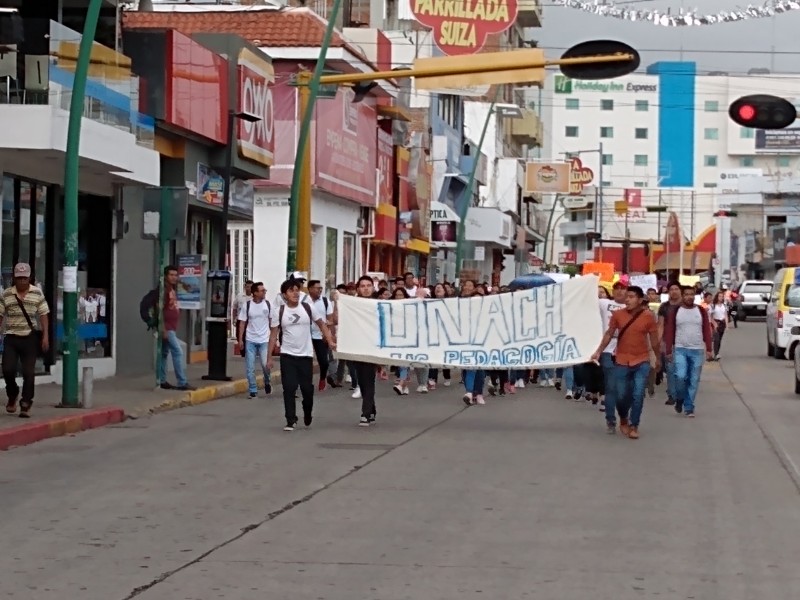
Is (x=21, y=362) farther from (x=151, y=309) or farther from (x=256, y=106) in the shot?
(x=256, y=106)

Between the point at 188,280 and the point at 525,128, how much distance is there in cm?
7117

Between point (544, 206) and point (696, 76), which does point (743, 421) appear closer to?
point (544, 206)

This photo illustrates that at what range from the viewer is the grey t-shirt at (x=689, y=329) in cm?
2088

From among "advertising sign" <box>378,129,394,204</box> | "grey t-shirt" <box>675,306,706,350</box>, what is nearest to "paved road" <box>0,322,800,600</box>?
"grey t-shirt" <box>675,306,706,350</box>

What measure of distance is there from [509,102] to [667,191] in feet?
170

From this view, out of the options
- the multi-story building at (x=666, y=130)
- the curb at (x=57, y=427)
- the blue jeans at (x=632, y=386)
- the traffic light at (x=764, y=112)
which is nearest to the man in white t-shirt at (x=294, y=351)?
the curb at (x=57, y=427)

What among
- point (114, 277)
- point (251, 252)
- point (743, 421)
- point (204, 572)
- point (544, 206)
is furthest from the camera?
point (544, 206)

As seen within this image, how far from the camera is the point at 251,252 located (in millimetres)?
40781

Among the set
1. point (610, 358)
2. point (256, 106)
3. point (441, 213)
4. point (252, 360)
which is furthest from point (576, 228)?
point (610, 358)

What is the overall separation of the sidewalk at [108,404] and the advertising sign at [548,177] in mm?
58120

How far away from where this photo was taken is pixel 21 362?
60.8 ft

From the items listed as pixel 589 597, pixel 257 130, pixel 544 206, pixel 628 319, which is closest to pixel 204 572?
pixel 589 597

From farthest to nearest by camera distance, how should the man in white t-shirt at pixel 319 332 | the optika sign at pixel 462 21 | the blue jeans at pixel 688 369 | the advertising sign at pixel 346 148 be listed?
1. the optika sign at pixel 462 21
2. the advertising sign at pixel 346 148
3. the man in white t-shirt at pixel 319 332
4. the blue jeans at pixel 688 369

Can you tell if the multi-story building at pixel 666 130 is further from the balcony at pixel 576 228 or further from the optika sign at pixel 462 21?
the optika sign at pixel 462 21
